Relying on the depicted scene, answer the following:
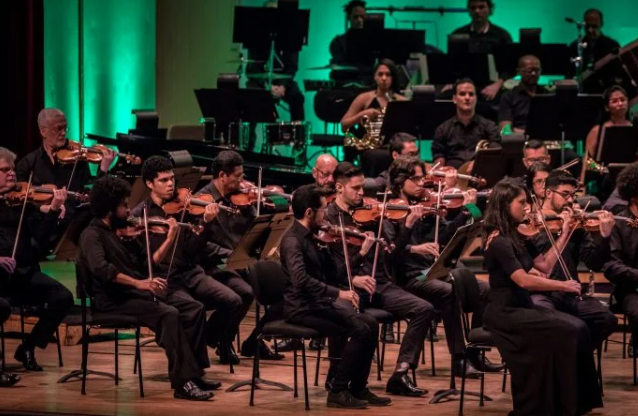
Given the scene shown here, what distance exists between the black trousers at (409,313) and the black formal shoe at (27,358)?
203cm

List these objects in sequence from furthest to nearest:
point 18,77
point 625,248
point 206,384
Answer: point 18,77, point 625,248, point 206,384

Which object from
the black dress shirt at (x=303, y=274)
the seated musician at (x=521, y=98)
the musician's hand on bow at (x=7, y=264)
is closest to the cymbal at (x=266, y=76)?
the seated musician at (x=521, y=98)

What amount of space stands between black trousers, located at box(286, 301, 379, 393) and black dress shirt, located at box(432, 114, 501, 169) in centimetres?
335

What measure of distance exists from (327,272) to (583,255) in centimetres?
160

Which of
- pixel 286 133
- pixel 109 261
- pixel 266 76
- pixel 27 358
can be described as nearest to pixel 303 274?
pixel 109 261

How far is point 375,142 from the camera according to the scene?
10516 mm

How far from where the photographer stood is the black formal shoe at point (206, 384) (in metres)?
6.82

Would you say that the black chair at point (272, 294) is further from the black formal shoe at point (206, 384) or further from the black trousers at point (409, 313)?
the black trousers at point (409, 313)

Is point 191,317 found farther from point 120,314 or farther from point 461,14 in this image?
point 461,14

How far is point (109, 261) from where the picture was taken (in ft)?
22.2

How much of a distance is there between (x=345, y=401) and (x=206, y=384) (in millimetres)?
852

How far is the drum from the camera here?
11.4 m

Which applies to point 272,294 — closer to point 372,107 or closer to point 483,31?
point 372,107

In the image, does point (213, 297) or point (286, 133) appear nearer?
point (213, 297)
